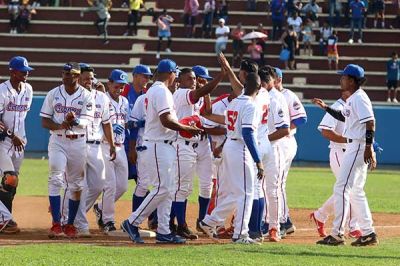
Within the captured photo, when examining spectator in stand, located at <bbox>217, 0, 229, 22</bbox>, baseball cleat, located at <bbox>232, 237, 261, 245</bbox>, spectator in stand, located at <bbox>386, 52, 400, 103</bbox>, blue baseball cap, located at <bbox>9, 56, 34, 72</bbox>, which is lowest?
spectator in stand, located at <bbox>386, 52, 400, 103</bbox>

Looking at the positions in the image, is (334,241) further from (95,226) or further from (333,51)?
(333,51)

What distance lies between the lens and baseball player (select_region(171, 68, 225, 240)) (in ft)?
43.4

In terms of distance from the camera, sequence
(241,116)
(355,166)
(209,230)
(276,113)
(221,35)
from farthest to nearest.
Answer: (221,35) < (276,113) < (209,230) < (355,166) < (241,116)

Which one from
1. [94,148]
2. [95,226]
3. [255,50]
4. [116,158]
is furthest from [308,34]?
[94,148]

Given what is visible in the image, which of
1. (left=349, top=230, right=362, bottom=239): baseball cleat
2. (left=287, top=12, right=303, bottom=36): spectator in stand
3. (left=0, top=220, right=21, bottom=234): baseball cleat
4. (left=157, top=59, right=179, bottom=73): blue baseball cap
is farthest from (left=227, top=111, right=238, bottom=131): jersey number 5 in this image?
(left=287, top=12, right=303, bottom=36): spectator in stand

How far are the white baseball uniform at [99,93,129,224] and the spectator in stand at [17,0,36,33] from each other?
25.6 meters

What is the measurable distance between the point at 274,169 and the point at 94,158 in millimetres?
2374

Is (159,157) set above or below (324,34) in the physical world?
above

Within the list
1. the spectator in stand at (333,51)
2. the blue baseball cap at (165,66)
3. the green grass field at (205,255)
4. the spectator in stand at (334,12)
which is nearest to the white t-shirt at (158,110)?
the blue baseball cap at (165,66)

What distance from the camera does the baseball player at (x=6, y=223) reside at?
44.6 feet

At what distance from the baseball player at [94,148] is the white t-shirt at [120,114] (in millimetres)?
380

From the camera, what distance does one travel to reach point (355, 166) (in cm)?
1262

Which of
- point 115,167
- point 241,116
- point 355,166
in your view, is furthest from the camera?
point 115,167

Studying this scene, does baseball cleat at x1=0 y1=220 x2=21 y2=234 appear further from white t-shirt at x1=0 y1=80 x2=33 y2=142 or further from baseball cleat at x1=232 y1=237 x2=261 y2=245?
baseball cleat at x1=232 y1=237 x2=261 y2=245
